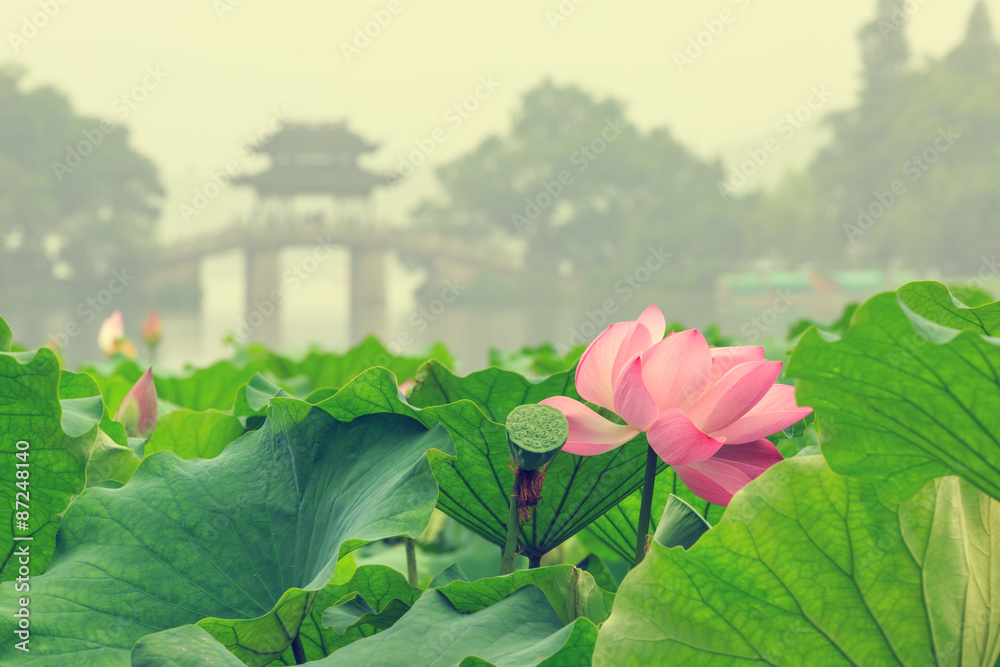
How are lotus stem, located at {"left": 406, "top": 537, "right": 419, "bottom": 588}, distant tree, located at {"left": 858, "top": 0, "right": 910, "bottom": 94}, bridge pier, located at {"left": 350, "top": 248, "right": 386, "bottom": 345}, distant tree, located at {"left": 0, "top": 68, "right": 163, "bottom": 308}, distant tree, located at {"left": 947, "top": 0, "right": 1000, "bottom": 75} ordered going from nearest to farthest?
lotus stem, located at {"left": 406, "top": 537, "right": 419, "bottom": 588} → distant tree, located at {"left": 0, "top": 68, "right": 163, "bottom": 308} → bridge pier, located at {"left": 350, "top": 248, "right": 386, "bottom": 345} → distant tree, located at {"left": 947, "top": 0, "right": 1000, "bottom": 75} → distant tree, located at {"left": 858, "top": 0, "right": 910, "bottom": 94}

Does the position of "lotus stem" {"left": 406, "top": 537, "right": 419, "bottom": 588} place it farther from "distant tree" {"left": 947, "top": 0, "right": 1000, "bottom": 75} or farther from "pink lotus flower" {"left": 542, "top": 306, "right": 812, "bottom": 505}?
"distant tree" {"left": 947, "top": 0, "right": 1000, "bottom": 75}

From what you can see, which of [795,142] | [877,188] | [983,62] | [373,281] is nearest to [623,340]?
[373,281]

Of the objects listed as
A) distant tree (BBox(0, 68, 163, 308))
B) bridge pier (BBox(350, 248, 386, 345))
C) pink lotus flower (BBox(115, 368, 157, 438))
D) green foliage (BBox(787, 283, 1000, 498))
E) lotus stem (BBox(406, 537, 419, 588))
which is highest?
green foliage (BBox(787, 283, 1000, 498))

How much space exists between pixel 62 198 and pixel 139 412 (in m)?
25.8

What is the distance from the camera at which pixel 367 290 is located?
23.5m

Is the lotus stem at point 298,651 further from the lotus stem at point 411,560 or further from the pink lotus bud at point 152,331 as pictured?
the pink lotus bud at point 152,331

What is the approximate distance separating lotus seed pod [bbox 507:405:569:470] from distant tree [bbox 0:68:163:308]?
23686mm

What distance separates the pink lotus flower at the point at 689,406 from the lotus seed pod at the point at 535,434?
0.04m

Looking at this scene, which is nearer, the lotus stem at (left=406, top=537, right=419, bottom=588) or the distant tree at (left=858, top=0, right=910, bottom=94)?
the lotus stem at (left=406, top=537, right=419, bottom=588)

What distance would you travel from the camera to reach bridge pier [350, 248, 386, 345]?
906 inches

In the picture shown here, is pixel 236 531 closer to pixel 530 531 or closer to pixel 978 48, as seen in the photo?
pixel 530 531

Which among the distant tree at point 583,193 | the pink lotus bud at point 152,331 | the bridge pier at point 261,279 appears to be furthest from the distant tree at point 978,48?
the pink lotus bud at point 152,331

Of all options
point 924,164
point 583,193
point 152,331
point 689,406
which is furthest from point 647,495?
point 583,193

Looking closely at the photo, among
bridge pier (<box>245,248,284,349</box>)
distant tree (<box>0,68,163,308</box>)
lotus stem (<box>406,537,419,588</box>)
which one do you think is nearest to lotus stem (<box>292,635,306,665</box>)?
lotus stem (<box>406,537,419,588</box>)
